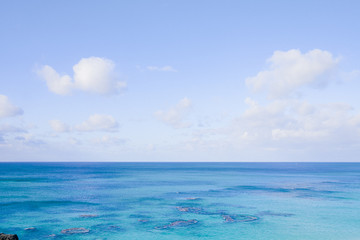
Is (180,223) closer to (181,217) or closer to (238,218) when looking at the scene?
(181,217)

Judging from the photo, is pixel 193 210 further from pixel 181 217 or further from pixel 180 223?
pixel 180 223

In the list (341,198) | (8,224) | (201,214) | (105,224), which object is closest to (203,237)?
(201,214)

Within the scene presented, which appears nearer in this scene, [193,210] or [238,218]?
[238,218]

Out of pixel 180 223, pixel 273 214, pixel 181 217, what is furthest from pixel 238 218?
pixel 180 223

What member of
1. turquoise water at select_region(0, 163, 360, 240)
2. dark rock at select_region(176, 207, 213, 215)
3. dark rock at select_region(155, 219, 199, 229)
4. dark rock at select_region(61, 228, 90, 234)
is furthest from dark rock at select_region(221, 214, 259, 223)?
dark rock at select_region(61, 228, 90, 234)

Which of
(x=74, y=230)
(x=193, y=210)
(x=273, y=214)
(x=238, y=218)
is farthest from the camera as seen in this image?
(x=193, y=210)

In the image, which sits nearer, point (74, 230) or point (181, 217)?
point (74, 230)

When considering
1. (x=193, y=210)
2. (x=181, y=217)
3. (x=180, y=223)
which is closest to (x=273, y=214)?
(x=193, y=210)

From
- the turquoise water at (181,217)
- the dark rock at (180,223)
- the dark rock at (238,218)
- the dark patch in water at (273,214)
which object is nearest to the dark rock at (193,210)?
the turquoise water at (181,217)

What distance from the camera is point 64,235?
28.7 meters

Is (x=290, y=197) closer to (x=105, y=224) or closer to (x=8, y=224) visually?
(x=105, y=224)

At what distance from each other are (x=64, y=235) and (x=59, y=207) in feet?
53.6

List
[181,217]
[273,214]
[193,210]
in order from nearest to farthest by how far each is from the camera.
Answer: [181,217] → [273,214] → [193,210]

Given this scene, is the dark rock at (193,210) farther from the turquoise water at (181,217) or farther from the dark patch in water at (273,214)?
the dark patch in water at (273,214)
